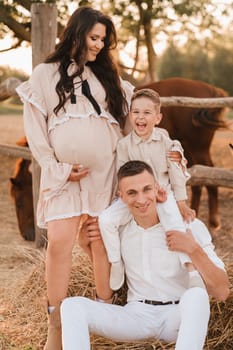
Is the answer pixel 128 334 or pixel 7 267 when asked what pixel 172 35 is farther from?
pixel 128 334

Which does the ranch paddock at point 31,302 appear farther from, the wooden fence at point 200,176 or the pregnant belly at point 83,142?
the pregnant belly at point 83,142

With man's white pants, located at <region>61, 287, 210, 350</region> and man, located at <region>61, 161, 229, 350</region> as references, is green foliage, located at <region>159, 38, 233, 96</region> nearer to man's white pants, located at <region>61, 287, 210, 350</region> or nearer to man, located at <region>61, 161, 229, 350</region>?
man, located at <region>61, 161, 229, 350</region>

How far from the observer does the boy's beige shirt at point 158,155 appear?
10.8 ft

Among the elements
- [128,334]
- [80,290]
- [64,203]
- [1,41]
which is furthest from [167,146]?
[1,41]

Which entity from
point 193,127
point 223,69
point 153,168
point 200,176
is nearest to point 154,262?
point 153,168

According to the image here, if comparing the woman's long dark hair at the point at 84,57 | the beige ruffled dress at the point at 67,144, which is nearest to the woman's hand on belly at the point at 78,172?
the beige ruffled dress at the point at 67,144

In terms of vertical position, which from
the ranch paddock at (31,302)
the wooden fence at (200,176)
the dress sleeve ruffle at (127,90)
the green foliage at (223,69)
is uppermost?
A: the dress sleeve ruffle at (127,90)

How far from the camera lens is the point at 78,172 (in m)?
3.29

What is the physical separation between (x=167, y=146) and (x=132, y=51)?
8.67 meters

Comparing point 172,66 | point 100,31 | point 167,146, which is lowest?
point 172,66

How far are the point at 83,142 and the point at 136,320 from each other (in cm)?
86

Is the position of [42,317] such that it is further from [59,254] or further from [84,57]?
[84,57]

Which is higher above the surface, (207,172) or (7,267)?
(207,172)

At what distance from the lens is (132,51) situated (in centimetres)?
1176
